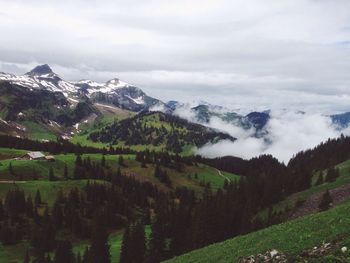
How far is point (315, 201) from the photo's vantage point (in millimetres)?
134375

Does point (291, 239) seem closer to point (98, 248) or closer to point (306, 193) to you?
point (98, 248)

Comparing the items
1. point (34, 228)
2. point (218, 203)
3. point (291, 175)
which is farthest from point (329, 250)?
point (291, 175)

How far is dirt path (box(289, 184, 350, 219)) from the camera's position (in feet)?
415

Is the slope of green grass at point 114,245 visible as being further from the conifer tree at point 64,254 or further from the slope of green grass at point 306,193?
the slope of green grass at point 306,193

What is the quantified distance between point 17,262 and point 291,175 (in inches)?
4202

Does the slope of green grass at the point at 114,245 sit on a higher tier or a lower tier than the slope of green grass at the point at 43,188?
lower

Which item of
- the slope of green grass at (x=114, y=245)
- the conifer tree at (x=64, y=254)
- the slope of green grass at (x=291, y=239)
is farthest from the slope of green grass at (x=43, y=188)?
the slope of green grass at (x=291, y=239)

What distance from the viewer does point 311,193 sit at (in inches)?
5837

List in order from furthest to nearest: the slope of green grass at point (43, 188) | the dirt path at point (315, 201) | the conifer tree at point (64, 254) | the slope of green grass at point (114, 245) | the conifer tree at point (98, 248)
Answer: the slope of green grass at point (43, 188), the dirt path at point (315, 201), the slope of green grass at point (114, 245), the conifer tree at point (64, 254), the conifer tree at point (98, 248)

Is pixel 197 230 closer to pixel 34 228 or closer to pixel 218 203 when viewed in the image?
pixel 218 203

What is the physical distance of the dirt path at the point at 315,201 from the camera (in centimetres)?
12660

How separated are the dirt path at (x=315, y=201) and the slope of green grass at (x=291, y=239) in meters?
85.0

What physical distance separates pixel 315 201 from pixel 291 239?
103 meters

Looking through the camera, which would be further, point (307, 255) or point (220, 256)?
point (220, 256)
